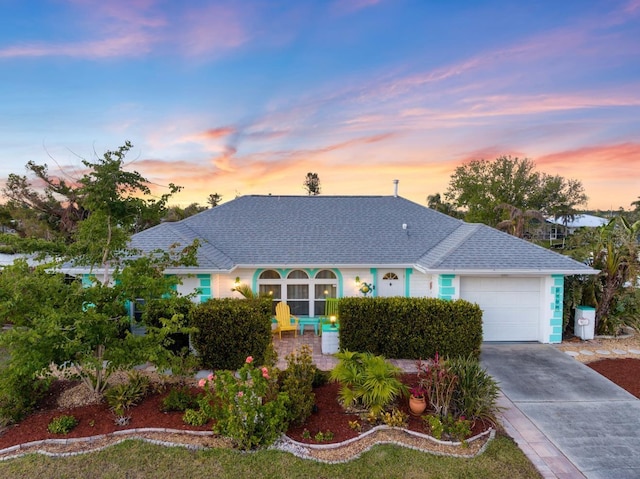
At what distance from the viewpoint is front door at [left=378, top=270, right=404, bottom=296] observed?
12.4m

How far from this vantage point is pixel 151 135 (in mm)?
13750

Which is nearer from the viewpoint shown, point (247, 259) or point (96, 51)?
point (96, 51)

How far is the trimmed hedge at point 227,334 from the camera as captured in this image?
831cm

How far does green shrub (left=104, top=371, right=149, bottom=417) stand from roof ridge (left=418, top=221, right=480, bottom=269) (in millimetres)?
8528

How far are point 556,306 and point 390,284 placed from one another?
5.38m

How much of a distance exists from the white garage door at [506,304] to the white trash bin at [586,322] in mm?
1517

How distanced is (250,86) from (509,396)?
44.6 feet

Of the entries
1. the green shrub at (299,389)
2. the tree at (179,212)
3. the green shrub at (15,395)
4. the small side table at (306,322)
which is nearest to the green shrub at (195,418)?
the green shrub at (299,389)

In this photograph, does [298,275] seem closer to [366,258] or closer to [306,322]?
[306,322]

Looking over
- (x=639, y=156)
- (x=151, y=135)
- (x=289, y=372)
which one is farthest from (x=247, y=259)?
(x=639, y=156)

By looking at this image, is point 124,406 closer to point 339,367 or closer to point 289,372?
point 289,372

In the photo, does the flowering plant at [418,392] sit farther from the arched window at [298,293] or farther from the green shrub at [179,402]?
the arched window at [298,293]

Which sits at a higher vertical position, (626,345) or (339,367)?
(339,367)

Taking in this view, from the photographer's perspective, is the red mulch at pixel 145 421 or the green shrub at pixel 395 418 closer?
the red mulch at pixel 145 421
